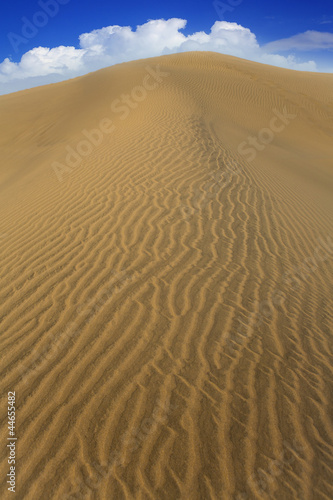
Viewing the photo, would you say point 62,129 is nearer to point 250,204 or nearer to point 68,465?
point 250,204

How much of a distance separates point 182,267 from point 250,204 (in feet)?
11.1

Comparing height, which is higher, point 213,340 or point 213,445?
point 213,340

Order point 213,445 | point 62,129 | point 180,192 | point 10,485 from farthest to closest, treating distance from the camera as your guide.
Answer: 1. point 62,129
2. point 180,192
3. point 213,445
4. point 10,485

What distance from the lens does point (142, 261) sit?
4.83m

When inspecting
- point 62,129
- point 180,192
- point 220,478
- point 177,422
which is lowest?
point 220,478

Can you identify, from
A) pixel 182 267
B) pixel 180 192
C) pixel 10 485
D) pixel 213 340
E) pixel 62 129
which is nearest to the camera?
pixel 10 485

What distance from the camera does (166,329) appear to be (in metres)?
3.71

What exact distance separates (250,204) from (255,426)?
17.8 ft

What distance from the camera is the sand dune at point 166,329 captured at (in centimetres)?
250

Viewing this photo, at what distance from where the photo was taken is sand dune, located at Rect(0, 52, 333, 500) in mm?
2496

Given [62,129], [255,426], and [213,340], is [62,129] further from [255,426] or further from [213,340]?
[255,426]

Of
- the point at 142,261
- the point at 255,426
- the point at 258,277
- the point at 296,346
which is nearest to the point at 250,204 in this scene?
the point at 258,277

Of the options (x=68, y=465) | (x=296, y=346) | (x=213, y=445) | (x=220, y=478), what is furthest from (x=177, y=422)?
(x=296, y=346)

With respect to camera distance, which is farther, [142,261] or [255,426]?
[142,261]
